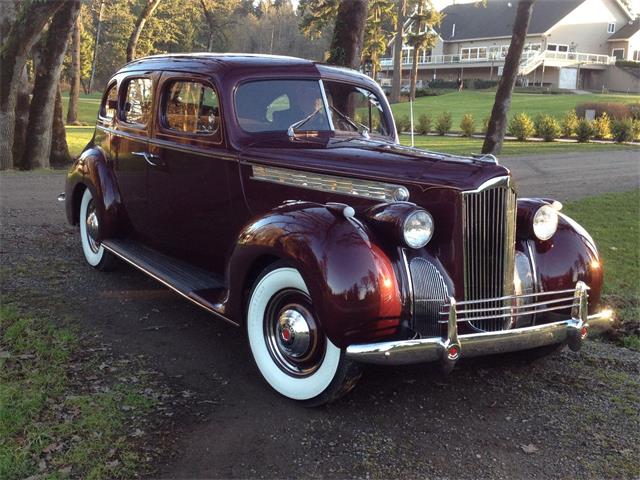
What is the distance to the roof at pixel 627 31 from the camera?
2357 inches

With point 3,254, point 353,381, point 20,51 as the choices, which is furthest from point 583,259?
point 20,51

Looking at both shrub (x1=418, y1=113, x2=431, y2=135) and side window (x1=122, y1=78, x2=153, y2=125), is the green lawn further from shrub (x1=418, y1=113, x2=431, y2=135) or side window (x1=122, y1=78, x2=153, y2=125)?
side window (x1=122, y1=78, x2=153, y2=125)

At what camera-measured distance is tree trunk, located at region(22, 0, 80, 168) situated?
12.4 m

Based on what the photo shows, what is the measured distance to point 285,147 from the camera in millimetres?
4223

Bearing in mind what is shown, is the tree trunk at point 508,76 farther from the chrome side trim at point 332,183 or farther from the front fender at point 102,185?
the chrome side trim at point 332,183

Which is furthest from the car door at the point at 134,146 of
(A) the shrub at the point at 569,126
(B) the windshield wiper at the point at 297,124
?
(A) the shrub at the point at 569,126

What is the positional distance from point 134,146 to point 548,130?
2354 centimetres

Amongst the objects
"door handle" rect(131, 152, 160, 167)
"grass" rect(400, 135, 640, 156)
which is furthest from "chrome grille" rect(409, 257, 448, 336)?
"grass" rect(400, 135, 640, 156)

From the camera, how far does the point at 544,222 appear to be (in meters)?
3.89

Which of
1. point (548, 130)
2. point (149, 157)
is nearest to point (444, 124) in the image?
point (548, 130)

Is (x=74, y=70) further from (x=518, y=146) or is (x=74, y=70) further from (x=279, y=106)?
(x=279, y=106)

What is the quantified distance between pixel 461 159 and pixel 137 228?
3.12 meters

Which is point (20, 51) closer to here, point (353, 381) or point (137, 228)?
point (137, 228)

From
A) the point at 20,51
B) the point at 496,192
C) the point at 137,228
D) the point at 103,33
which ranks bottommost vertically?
the point at 137,228
